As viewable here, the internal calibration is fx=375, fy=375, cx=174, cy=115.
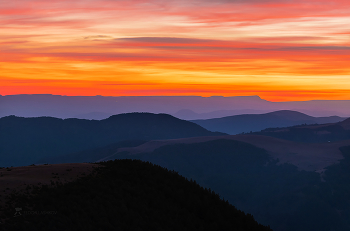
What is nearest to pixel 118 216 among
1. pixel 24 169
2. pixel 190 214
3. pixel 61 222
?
pixel 61 222

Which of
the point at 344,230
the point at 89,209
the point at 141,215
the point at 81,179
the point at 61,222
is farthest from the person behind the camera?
the point at 344,230

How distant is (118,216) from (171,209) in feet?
26.6

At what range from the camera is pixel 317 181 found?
190250 millimetres

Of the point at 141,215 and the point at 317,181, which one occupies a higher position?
the point at 141,215

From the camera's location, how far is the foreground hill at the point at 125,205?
33.4 meters

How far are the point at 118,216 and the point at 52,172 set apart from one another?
10733mm

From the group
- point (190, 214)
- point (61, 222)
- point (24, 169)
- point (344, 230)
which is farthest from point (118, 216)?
point (344, 230)

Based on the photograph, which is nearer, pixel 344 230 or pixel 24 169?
pixel 24 169

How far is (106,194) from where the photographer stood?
1646 inches

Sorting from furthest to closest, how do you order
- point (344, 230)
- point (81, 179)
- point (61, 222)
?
point (344, 230) < point (81, 179) < point (61, 222)

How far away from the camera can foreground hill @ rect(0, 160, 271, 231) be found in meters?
33.4

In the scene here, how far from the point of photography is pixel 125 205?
1606 inches

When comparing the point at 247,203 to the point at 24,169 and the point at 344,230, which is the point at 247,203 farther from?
the point at 24,169

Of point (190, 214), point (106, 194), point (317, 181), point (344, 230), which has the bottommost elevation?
point (344, 230)
